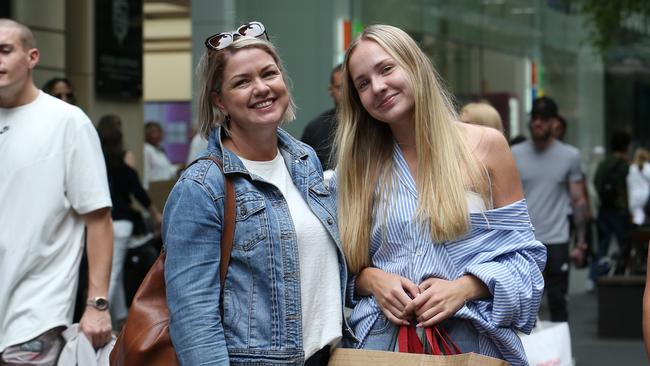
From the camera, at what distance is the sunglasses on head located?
3451mm

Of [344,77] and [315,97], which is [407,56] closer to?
[344,77]

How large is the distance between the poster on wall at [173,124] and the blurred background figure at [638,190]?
590cm

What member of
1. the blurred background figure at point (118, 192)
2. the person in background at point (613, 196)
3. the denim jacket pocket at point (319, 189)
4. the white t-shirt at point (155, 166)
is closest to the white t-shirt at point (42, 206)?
the denim jacket pocket at point (319, 189)

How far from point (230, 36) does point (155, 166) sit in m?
11.0

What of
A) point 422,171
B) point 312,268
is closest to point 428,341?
point 312,268

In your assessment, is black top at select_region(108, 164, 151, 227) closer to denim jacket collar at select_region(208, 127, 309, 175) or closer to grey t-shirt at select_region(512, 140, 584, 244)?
grey t-shirt at select_region(512, 140, 584, 244)

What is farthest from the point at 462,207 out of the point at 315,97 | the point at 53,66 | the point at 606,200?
the point at 606,200

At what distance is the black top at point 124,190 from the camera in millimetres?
9377

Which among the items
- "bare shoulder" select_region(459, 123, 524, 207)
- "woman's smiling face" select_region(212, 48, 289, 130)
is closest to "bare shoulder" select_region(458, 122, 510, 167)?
"bare shoulder" select_region(459, 123, 524, 207)

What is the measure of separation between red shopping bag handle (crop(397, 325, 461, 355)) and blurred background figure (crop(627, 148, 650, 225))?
42.0 ft

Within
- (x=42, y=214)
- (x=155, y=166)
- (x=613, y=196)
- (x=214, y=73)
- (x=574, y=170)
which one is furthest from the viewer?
(x=613, y=196)

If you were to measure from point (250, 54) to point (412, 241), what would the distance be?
73 cm

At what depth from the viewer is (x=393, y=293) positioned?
3.53 meters

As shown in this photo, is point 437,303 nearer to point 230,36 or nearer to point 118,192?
point 230,36
